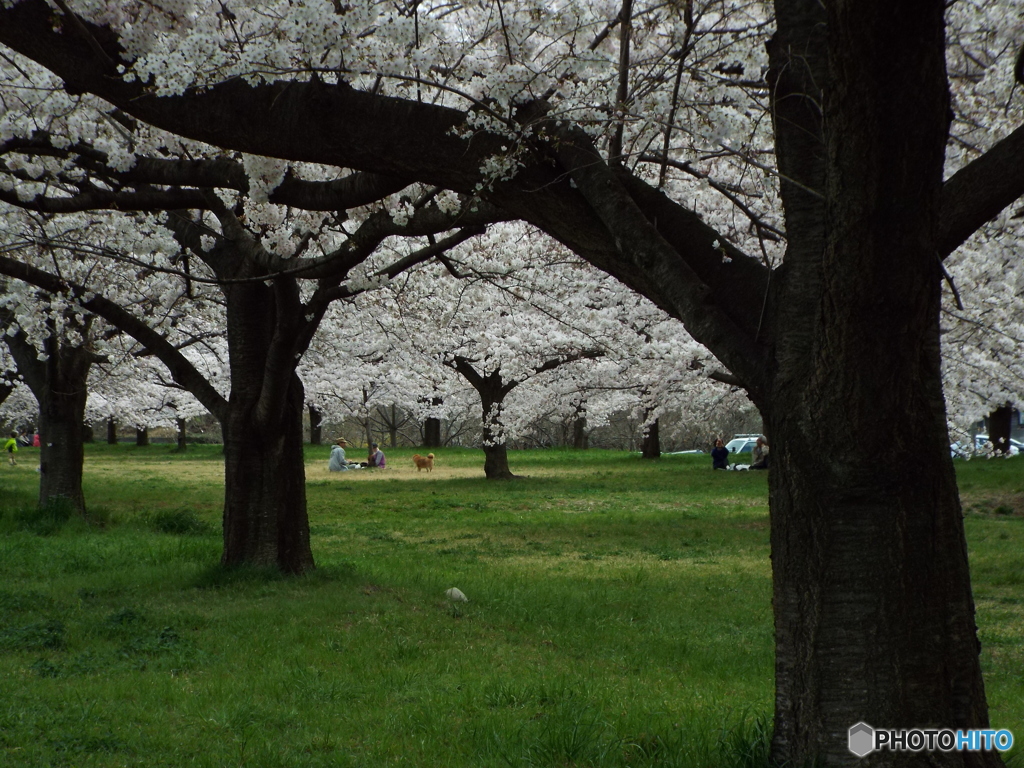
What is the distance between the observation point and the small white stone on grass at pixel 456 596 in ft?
28.5

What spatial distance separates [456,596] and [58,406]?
363 inches

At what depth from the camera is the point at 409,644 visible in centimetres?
670

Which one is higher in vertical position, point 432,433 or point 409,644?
point 432,433

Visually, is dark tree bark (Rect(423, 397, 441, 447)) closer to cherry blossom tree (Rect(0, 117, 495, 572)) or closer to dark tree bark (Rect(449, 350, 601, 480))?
dark tree bark (Rect(449, 350, 601, 480))

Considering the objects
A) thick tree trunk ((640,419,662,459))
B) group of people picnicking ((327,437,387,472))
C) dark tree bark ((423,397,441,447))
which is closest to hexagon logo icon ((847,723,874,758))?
group of people picnicking ((327,437,387,472))

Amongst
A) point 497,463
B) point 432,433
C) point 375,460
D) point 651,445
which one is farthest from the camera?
Answer: point 432,433

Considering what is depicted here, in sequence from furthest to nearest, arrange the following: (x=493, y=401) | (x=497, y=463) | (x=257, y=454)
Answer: (x=497, y=463) < (x=493, y=401) < (x=257, y=454)

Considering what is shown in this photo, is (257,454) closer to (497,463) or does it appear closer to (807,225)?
(807,225)

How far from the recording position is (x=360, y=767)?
4.21 metres

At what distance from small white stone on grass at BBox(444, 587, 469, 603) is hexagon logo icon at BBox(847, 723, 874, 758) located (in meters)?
5.39

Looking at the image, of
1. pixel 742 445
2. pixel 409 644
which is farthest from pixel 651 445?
pixel 409 644

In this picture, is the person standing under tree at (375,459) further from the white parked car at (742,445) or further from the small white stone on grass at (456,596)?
the small white stone on grass at (456,596)

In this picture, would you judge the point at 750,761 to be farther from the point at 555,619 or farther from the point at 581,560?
the point at 581,560

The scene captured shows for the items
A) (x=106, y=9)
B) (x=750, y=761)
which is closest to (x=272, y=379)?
(x=106, y=9)
